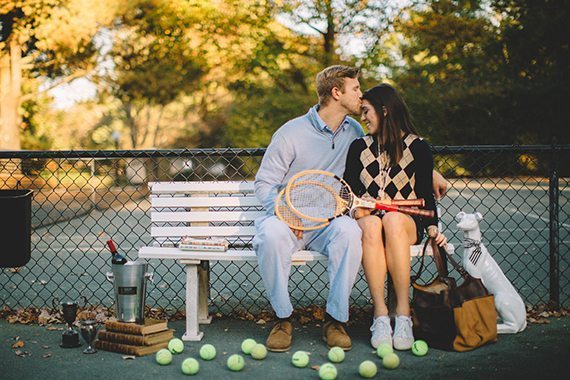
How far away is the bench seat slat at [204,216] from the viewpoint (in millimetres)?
4832

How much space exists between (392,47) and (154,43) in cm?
863

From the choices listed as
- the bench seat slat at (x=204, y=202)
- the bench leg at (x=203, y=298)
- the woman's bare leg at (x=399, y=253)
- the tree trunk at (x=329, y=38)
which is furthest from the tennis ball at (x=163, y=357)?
the tree trunk at (x=329, y=38)

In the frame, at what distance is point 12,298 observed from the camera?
5.75 metres

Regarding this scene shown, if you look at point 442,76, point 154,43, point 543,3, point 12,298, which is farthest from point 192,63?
point 12,298

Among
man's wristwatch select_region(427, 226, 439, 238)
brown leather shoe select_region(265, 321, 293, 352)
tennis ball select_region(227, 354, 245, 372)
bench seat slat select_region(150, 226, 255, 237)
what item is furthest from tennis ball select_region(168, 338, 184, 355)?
man's wristwatch select_region(427, 226, 439, 238)

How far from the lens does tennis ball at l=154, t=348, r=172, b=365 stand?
3.94 meters

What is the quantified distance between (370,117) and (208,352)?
74.9 inches

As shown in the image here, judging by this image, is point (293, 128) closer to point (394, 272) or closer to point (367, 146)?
point (367, 146)

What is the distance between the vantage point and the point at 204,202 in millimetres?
4848

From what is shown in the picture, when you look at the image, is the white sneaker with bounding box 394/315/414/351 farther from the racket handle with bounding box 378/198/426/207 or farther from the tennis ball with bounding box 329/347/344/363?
the racket handle with bounding box 378/198/426/207

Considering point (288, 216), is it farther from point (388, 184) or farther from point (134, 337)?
point (134, 337)

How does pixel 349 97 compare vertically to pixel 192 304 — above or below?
above

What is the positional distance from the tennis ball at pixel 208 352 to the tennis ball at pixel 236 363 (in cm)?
22

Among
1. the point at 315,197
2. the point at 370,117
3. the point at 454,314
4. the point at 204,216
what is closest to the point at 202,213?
the point at 204,216
